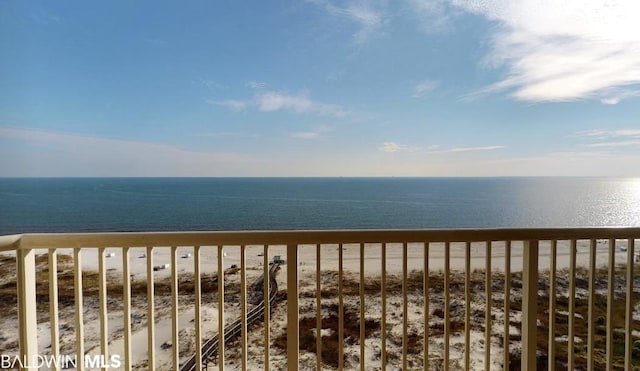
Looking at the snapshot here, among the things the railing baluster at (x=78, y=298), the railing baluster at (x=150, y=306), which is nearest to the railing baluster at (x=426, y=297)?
the railing baluster at (x=150, y=306)

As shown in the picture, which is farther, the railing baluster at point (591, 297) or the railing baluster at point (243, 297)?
the railing baluster at point (591, 297)

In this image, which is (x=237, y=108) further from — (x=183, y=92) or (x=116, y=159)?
(x=116, y=159)

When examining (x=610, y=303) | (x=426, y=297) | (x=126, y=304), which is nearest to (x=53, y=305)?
(x=126, y=304)

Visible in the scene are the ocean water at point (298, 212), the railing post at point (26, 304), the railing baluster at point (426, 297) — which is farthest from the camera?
the ocean water at point (298, 212)

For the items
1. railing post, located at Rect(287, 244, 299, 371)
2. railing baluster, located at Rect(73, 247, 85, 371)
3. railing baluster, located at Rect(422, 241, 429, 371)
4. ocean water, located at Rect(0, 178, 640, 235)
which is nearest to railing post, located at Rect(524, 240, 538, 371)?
railing baluster, located at Rect(422, 241, 429, 371)

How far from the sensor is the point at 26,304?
1370 mm

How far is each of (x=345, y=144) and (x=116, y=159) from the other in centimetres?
1713

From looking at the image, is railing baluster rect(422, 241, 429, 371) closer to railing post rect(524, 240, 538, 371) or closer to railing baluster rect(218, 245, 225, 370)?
railing post rect(524, 240, 538, 371)

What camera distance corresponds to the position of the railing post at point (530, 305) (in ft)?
5.13

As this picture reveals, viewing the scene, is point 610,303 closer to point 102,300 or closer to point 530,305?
point 530,305

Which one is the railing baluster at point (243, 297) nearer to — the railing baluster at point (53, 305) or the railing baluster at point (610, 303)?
the railing baluster at point (53, 305)

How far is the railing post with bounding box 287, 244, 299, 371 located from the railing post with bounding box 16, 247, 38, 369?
44.0 inches

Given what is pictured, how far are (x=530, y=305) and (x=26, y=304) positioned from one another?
2.33m

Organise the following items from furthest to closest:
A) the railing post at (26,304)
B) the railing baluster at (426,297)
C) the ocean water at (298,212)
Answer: the ocean water at (298,212)
the railing baluster at (426,297)
the railing post at (26,304)
